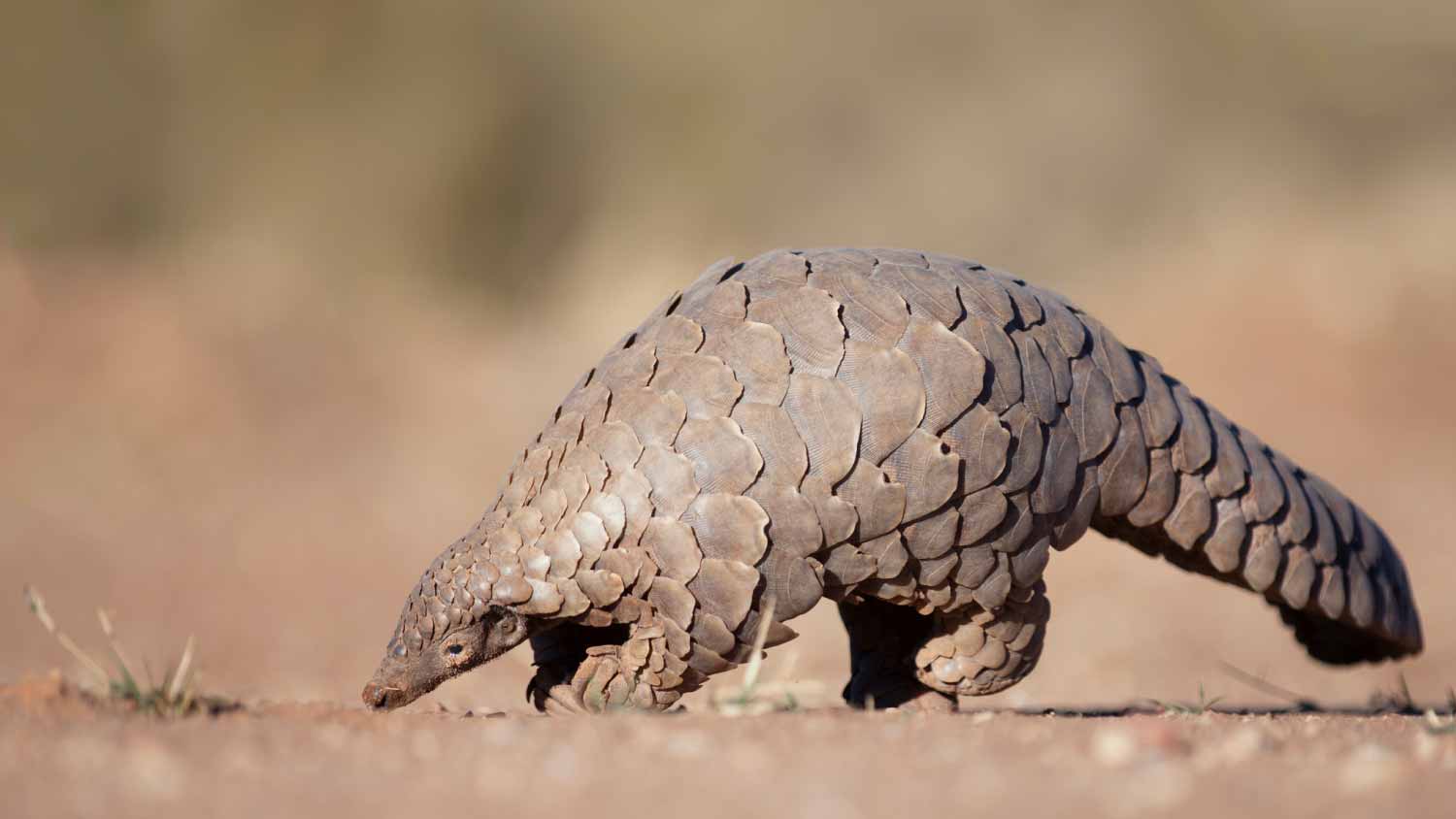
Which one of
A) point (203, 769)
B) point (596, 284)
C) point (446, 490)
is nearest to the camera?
point (203, 769)

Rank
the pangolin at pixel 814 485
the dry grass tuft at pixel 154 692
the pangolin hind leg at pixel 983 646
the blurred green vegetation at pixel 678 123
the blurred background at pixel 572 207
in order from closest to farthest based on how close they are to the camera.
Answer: the dry grass tuft at pixel 154 692 → the pangolin at pixel 814 485 → the pangolin hind leg at pixel 983 646 → the blurred background at pixel 572 207 → the blurred green vegetation at pixel 678 123

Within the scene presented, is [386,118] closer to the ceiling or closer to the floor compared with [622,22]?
closer to the floor

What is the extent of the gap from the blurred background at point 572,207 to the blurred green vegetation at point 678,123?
0.13 feet

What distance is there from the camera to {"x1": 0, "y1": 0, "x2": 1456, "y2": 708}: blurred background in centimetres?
1454

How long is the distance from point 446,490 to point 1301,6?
10.8m

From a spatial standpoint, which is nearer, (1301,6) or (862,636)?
(862,636)

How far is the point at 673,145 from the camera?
58.2ft

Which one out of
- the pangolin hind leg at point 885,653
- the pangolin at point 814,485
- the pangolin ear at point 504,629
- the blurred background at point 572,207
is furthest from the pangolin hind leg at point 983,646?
the blurred background at point 572,207

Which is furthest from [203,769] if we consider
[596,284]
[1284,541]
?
[596,284]

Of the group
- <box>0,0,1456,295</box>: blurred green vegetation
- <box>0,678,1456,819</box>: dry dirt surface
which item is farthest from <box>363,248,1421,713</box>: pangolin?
<box>0,0,1456,295</box>: blurred green vegetation

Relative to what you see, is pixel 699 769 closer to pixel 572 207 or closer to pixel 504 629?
pixel 504 629

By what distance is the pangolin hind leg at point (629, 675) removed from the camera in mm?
3768

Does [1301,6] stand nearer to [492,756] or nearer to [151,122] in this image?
[151,122]

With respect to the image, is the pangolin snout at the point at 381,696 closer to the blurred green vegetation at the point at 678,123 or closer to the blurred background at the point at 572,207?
the blurred background at the point at 572,207
